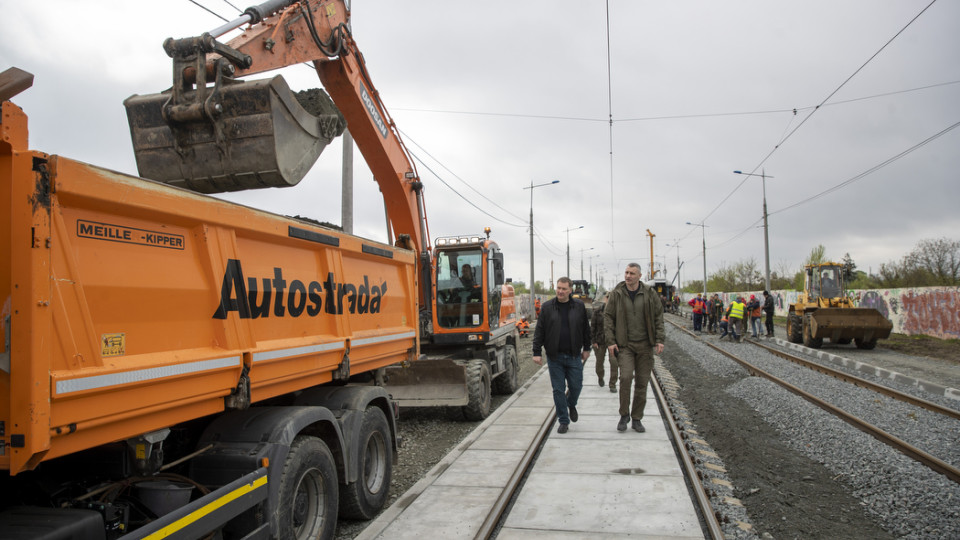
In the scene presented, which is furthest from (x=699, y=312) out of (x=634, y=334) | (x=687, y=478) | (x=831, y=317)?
(x=687, y=478)

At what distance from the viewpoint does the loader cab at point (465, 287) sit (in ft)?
31.6

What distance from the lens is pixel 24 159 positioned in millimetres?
2209

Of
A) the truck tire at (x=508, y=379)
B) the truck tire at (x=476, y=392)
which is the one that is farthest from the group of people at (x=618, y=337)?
the truck tire at (x=508, y=379)

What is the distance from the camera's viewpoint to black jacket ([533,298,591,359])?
23.8 ft

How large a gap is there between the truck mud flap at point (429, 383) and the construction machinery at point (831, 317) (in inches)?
578

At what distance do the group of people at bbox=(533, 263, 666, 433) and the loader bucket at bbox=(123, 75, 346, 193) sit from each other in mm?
3846

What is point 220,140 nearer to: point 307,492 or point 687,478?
point 307,492

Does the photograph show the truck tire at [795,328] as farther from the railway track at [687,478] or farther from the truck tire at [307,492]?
the truck tire at [307,492]

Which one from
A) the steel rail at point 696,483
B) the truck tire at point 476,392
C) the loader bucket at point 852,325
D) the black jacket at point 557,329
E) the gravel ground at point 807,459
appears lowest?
the gravel ground at point 807,459

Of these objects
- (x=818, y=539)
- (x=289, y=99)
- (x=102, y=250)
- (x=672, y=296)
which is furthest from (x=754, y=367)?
(x=672, y=296)

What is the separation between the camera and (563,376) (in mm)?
7340

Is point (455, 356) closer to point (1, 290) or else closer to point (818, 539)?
point (818, 539)

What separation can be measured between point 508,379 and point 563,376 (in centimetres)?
390

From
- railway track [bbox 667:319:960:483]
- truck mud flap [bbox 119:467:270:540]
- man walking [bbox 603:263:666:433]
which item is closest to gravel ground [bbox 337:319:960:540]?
railway track [bbox 667:319:960:483]
